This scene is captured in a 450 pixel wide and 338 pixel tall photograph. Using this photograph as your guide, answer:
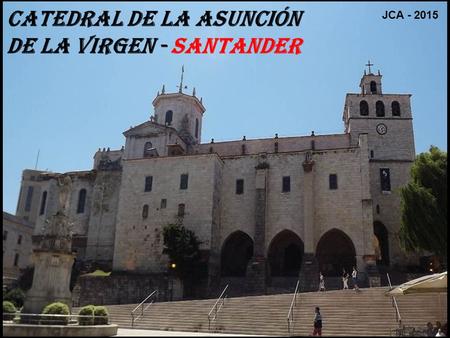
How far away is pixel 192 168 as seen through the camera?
117ft

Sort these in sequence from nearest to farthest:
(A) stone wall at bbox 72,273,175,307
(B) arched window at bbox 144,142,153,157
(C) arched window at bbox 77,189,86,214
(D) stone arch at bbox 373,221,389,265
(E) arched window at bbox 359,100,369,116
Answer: (A) stone wall at bbox 72,273,175,307 → (D) stone arch at bbox 373,221,389,265 → (B) arched window at bbox 144,142,153,157 → (E) arched window at bbox 359,100,369,116 → (C) arched window at bbox 77,189,86,214

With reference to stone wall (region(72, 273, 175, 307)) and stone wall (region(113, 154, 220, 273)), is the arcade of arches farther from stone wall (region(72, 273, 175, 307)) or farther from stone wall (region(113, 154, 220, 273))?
stone wall (region(72, 273, 175, 307))

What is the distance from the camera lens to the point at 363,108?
41312 mm

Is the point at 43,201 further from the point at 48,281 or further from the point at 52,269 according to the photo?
the point at 48,281

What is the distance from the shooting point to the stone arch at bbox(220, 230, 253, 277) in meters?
35.2

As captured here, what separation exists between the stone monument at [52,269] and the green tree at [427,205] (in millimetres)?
18283

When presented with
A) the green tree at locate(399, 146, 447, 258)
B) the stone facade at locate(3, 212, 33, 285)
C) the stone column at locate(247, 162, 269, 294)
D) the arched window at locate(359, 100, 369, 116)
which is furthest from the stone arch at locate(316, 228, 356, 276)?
the stone facade at locate(3, 212, 33, 285)

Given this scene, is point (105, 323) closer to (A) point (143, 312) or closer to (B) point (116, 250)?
(A) point (143, 312)

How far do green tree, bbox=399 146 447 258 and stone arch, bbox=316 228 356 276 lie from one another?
8.44m

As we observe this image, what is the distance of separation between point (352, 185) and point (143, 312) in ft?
60.6

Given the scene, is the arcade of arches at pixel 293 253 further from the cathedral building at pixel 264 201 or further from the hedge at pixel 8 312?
the hedge at pixel 8 312

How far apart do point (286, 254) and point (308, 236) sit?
14.9 ft

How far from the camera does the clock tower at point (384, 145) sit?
35562mm

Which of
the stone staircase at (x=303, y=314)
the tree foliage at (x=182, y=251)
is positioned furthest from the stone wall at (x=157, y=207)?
the stone staircase at (x=303, y=314)
